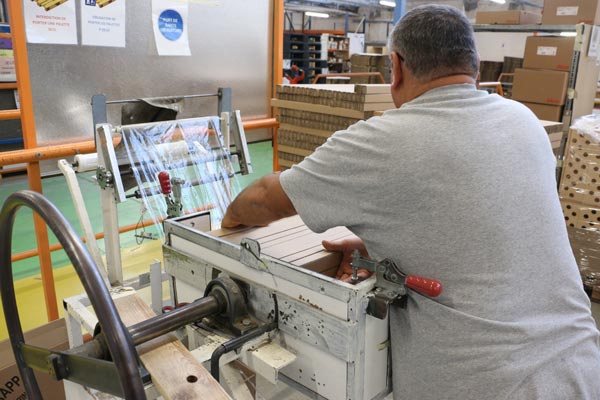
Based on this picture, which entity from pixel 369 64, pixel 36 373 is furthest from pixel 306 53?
pixel 36 373

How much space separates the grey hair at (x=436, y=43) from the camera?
113 centimetres

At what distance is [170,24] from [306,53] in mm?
8610

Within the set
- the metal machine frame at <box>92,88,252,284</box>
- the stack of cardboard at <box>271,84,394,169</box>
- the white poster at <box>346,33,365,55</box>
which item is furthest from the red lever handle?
the white poster at <box>346,33,365,55</box>

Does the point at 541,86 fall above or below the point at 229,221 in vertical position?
above

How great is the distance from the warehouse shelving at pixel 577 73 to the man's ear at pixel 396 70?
2.97 metres

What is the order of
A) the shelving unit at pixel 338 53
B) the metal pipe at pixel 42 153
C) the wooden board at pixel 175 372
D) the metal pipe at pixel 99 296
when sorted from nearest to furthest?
1. the metal pipe at pixel 99 296
2. the wooden board at pixel 175 372
3. the metal pipe at pixel 42 153
4. the shelving unit at pixel 338 53

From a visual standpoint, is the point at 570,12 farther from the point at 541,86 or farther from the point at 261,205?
the point at 261,205

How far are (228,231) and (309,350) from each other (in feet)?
1.56

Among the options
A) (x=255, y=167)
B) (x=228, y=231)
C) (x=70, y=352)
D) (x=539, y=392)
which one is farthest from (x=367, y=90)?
(x=255, y=167)

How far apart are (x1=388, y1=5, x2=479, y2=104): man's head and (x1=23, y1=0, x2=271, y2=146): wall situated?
187 cm

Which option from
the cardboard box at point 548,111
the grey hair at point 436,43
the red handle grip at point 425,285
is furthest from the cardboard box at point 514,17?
the red handle grip at point 425,285

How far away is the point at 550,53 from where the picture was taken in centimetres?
450

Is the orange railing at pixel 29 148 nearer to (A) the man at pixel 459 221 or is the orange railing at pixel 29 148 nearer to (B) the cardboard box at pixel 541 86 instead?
(A) the man at pixel 459 221

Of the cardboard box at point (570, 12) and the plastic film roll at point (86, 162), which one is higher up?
the cardboard box at point (570, 12)
